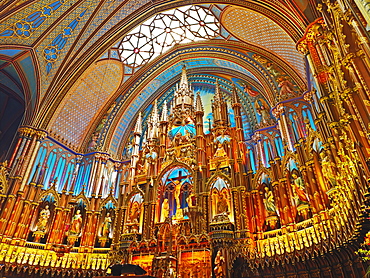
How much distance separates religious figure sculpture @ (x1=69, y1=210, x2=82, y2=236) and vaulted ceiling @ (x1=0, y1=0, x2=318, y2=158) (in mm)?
5624

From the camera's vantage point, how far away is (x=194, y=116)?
63.6 ft

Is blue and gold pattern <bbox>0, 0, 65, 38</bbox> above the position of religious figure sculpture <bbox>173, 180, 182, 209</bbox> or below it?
above

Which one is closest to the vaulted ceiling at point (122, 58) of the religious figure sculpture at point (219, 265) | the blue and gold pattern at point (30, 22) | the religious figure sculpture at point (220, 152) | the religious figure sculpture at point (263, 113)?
the blue and gold pattern at point (30, 22)

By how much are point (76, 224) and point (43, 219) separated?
191 cm

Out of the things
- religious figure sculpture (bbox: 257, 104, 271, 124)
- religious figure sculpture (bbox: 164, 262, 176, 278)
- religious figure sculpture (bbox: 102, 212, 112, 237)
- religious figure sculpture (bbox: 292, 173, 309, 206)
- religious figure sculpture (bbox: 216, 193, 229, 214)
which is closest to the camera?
religious figure sculpture (bbox: 292, 173, 309, 206)

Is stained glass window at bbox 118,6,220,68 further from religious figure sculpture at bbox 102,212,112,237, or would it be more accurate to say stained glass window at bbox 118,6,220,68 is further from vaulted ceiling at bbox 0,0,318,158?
religious figure sculpture at bbox 102,212,112,237

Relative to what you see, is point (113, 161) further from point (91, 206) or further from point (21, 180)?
point (21, 180)

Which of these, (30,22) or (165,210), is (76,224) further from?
(30,22)

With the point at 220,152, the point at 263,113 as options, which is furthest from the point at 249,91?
the point at 220,152

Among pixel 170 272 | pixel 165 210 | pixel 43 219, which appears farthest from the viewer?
pixel 43 219

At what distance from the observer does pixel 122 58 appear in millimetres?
21938

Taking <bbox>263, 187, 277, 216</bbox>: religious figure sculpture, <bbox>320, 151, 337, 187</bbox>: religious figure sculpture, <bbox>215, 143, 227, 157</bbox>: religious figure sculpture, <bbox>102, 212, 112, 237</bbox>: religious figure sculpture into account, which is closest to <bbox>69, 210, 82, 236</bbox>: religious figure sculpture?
<bbox>102, 212, 112, 237</bbox>: religious figure sculpture

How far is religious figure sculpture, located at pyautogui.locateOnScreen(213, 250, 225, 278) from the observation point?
11.4 meters

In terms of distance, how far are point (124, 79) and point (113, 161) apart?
7205 mm
